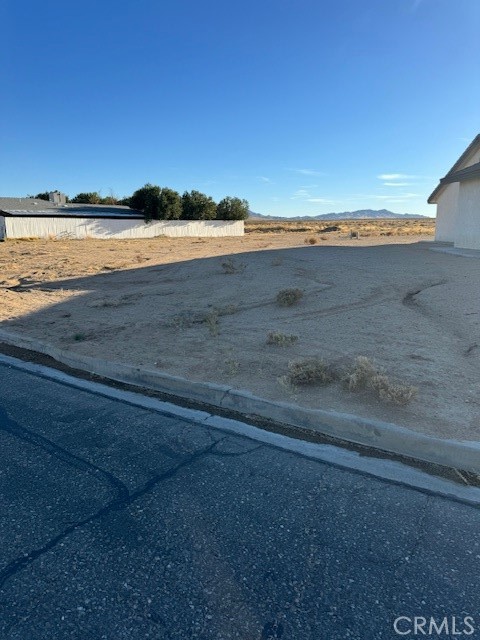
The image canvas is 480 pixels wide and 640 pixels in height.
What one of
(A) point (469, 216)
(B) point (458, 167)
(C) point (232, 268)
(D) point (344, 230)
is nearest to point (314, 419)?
(C) point (232, 268)

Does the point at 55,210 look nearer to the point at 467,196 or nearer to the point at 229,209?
the point at 229,209

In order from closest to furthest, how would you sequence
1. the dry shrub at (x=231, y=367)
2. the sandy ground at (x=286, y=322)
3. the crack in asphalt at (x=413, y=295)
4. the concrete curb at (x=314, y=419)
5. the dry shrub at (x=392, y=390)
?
1. the concrete curb at (x=314, y=419)
2. the dry shrub at (x=392, y=390)
3. the sandy ground at (x=286, y=322)
4. the dry shrub at (x=231, y=367)
5. the crack in asphalt at (x=413, y=295)

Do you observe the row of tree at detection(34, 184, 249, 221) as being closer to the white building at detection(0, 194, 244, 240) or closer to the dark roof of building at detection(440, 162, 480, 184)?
the white building at detection(0, 194, 244, 240)

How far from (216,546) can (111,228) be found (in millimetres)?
49187

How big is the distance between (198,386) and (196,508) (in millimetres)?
2362

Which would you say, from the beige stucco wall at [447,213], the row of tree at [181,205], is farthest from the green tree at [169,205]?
the beige stucco wall at [447,213]

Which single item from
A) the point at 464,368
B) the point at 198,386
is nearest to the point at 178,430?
the point at 198,386

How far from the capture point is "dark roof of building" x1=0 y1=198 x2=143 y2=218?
46006 mm

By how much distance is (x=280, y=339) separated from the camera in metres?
7.33

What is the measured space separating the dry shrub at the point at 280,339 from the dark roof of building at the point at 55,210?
43433mm

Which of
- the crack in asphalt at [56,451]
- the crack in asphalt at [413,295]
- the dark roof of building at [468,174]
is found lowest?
the crack in asphalt at [56,451]

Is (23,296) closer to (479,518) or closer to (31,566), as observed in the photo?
(31,566)

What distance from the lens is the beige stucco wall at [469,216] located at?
60.0ft

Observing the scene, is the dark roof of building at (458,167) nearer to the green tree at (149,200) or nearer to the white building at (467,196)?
the white building at (467,196)
